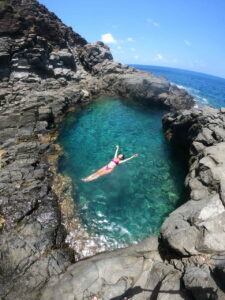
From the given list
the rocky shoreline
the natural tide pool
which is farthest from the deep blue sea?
the rocky shoreline

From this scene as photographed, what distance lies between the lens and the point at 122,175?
846 inches

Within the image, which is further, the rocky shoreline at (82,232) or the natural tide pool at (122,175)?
the natural tide pool at (122,175)

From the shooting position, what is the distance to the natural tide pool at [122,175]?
16.3 meters

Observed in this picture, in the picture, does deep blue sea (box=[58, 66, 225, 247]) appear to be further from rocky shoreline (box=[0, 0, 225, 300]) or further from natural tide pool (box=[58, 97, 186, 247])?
rocky shoreline (box=[0, 0, 225, 300])

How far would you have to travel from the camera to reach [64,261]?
1292 cm

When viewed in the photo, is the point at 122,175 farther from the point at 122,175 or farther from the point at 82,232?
the point at 82,232

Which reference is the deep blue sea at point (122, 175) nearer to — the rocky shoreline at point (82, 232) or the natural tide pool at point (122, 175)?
the natural tide pool at point (122, 175)

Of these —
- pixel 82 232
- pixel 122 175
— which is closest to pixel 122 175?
pixel 122 175

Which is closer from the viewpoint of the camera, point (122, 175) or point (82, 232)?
point (82, 232)

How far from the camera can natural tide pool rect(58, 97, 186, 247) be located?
16.3 meters

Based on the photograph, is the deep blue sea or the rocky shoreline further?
the deep blue sea

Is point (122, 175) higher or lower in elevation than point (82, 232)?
higher

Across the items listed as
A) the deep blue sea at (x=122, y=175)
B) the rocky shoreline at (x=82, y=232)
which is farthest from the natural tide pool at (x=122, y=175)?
the rocky shoreline at (x=82, y=232)

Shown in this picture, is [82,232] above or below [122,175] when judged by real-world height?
below
